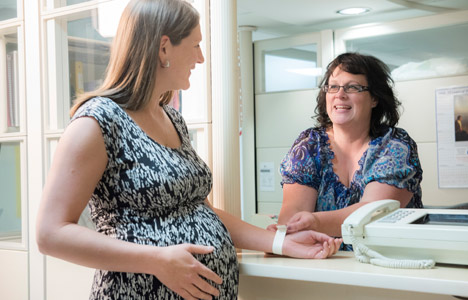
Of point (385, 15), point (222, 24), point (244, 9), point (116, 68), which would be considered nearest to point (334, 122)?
point (222, 24)

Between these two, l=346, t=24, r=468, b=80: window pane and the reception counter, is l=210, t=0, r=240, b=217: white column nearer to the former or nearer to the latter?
the reception counter

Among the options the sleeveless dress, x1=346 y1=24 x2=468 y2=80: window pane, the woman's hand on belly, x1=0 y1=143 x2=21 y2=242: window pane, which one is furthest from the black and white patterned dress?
x1=346 y1=24 x2=468 y2=80: window pane

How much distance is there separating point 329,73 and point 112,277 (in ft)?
3.56

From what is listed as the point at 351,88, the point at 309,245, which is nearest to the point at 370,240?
the point at 309,245

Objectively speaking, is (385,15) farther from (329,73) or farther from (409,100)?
(329,73)

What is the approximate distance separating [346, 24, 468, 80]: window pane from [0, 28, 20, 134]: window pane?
161cm

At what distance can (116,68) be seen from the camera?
106 centimetres

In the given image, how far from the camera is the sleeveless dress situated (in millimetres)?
1511

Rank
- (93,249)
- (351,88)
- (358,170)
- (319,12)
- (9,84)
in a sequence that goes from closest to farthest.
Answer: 1. (93,249)
2. (358,170)
3. (351,88)
4. (9,84)
5. (319,12)

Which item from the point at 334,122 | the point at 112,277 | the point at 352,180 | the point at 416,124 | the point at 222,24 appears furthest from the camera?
the point at 416,124

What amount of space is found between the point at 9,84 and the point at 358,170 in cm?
125

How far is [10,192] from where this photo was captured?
75.8 inches

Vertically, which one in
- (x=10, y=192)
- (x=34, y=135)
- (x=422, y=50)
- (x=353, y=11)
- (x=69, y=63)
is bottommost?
(x=10, y=192)

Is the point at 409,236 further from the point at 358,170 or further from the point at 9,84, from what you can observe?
the point at 9,84
